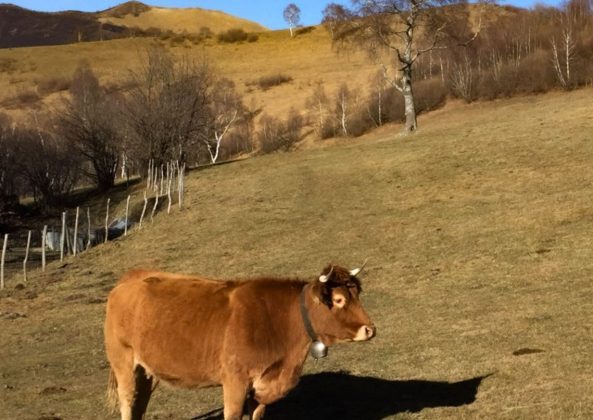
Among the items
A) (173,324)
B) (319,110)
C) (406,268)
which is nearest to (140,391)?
(173,324)

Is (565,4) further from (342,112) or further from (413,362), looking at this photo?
(413,362)

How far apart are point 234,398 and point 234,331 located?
22.0 inches

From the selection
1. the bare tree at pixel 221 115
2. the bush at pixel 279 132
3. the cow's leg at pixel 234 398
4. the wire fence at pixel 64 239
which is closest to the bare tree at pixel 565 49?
the bush at pixel 279 132

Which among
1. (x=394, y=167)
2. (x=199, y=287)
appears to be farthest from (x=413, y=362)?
(x=394, y=167)

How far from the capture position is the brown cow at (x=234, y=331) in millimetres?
6555

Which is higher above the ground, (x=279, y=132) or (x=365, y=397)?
(x=365, y=397)

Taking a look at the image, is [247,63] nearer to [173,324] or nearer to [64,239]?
[64,239]

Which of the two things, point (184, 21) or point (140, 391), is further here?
point (184, 21)

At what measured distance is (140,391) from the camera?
24.4 feet

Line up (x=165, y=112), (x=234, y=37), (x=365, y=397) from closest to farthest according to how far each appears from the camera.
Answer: (x=365, y=397) < (x=165, y=112) < (x=234, y=37)

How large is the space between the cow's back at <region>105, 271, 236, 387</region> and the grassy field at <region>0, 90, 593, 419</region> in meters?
2.23

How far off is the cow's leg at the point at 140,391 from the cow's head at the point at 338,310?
73.7 inches

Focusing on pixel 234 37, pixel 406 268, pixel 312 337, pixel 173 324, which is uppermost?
pixel 234 37

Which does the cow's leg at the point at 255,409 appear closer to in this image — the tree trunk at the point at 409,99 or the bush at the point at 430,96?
the tree trunk at the point at 409,99
